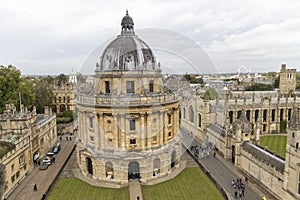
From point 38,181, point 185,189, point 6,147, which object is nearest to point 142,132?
point 185,189

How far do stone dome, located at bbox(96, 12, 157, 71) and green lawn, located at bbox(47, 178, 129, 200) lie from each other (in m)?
15.2

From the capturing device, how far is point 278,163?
25.9 metres

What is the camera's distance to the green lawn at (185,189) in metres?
26.7

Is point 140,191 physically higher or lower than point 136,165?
lower

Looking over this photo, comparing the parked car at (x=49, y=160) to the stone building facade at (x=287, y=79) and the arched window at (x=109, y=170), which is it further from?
the stone building facade at (x=287, y=79)

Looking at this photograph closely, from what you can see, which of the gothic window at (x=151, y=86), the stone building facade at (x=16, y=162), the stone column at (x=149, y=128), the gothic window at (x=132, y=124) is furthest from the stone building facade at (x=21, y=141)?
the gothic window at (x=151, y=86)

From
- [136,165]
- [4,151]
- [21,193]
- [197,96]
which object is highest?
[197,96]

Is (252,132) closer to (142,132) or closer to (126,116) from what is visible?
(142,132)

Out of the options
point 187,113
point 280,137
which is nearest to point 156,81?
point 187,113

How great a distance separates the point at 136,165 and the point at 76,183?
803cm

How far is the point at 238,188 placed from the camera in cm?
2770

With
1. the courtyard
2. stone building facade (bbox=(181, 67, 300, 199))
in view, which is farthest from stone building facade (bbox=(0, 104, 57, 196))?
stone building facade (bbox=(181, 67, 300, 199))

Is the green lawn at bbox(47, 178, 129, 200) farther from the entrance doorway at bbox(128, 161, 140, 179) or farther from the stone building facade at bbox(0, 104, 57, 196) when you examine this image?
the stone building facade at bbox(0, 104, 57, 196)

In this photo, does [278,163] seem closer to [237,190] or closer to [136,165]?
[237,190]
